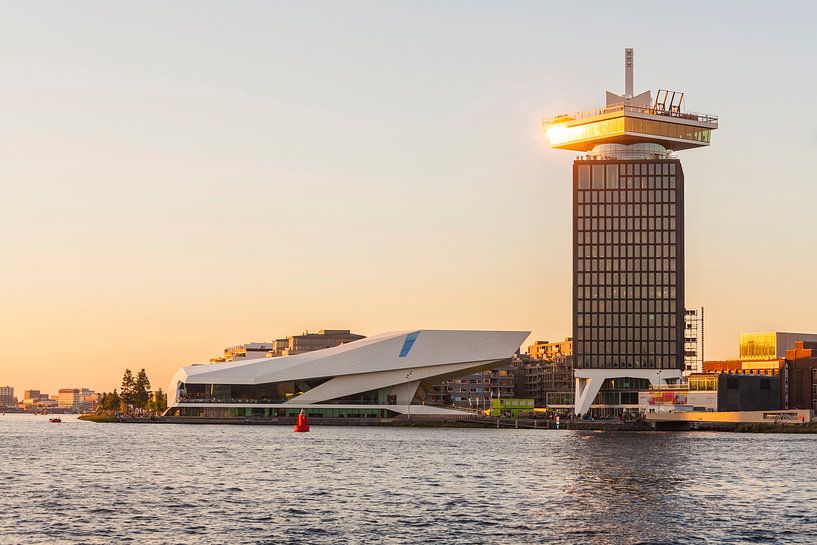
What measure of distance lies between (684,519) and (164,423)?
446 ft

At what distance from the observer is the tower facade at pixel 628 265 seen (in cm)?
16662

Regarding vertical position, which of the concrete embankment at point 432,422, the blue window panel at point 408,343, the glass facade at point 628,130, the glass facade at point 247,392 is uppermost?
the glass facade at point 628,130

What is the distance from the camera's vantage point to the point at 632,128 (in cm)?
16812

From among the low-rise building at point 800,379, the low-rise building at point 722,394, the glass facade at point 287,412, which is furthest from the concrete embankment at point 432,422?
the low-rise building at point 800,379

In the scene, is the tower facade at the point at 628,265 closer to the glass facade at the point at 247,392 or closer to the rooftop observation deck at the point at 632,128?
the rooftop observation deck at the point at 632,128

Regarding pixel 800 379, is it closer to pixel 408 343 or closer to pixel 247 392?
pixel 408 343

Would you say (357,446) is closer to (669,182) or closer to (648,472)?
(648,472)

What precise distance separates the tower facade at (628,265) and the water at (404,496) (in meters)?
75.6

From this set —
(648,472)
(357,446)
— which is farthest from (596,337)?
(648,472)

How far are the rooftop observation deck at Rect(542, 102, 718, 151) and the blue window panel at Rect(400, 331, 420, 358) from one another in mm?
32730

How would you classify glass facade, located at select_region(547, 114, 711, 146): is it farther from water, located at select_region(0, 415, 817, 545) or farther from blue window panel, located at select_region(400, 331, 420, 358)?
water, located at select_region(0, 415, 817, 545)

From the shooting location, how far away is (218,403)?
576ft

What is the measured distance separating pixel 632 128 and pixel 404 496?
122 metres

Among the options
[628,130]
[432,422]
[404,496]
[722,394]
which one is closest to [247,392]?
[432,422]
